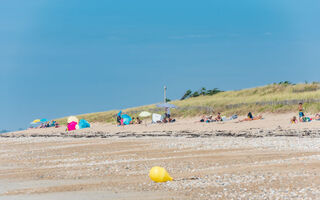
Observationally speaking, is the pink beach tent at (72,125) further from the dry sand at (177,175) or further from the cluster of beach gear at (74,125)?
the dry sand at (177,175)

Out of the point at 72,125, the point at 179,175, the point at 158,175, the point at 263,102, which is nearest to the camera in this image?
the point at 158,175

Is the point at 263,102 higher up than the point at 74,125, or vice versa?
the point at 263,102

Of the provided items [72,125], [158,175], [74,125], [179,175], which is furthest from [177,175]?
[74,125]

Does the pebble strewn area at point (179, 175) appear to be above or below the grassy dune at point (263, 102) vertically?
below

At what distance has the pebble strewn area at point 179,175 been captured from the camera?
23.6ft

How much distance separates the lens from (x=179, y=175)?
8.96m

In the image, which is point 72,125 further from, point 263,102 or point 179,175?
point 179,175

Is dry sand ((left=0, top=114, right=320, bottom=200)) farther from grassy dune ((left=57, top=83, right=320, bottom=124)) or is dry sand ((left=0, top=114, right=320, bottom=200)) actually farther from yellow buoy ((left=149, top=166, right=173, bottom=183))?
grassy dune ((left=57, top=83, right=320, bottom=124))

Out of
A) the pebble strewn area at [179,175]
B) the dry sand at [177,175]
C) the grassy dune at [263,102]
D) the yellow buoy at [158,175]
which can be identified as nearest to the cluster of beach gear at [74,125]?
the grassy dune at [263,102]

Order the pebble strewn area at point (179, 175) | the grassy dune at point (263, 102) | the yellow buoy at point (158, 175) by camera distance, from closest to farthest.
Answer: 1. the pebble strewn area at point (179, 175)
2. the yellow buoy at point (158, 175)
3. the grassy dune at point (263, 102)

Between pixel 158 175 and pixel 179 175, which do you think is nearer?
pixel 158 175

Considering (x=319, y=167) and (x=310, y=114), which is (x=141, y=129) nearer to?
(x=310, y=114)

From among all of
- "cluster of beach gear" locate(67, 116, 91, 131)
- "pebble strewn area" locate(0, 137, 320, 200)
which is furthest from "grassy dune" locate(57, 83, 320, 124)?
"pebble strewn area" locate(0, 137, 320, 200)

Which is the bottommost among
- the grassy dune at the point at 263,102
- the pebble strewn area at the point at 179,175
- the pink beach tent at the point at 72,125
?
the pebble strewn area at the point at 179,175
